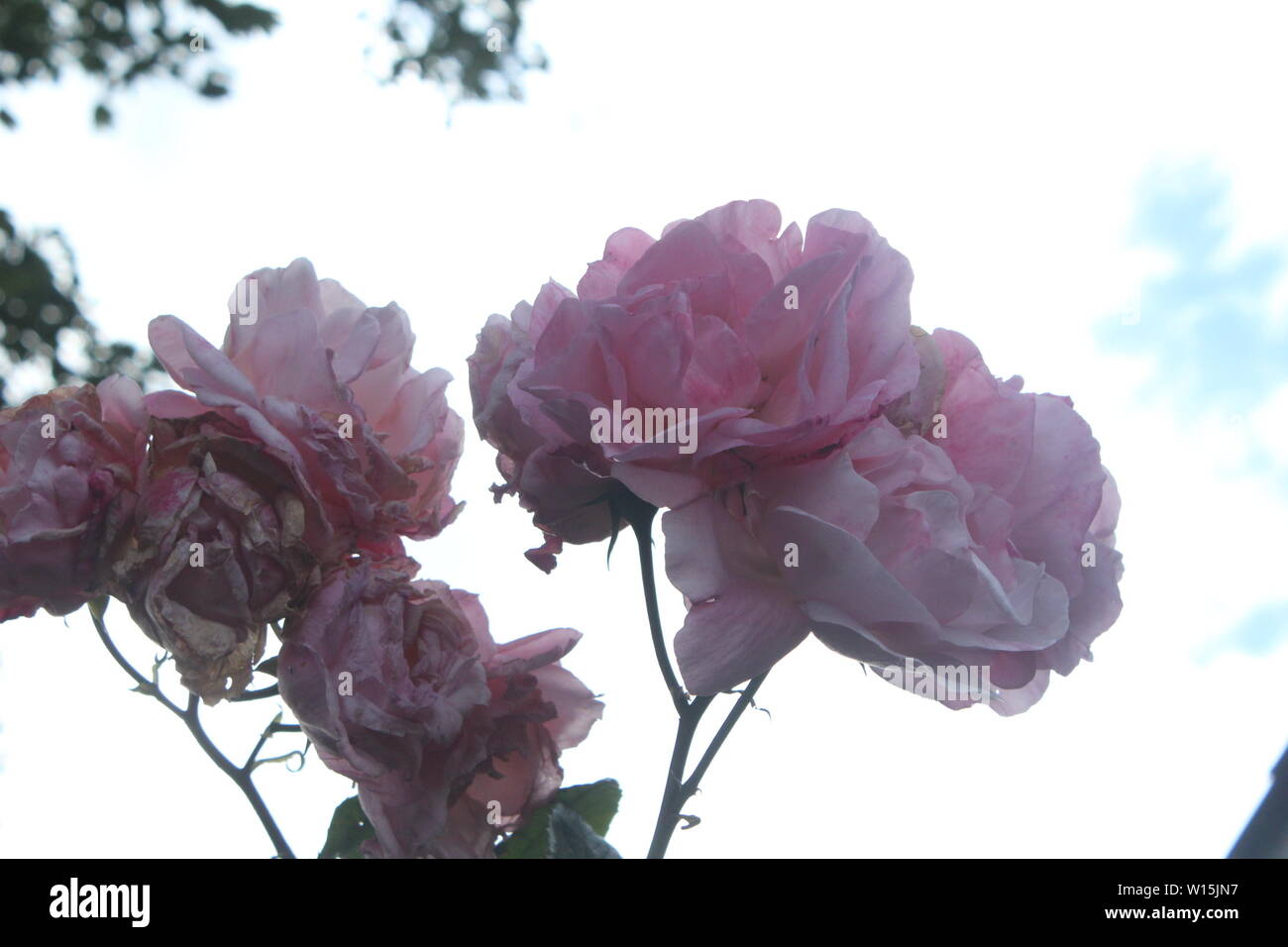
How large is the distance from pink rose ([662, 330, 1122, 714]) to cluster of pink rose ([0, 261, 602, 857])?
0.13 metres

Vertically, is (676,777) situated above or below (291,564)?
below

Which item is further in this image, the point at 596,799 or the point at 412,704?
the point at 596,799

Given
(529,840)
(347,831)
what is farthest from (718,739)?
Result: (347,831)

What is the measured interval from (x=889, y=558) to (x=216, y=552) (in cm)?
29

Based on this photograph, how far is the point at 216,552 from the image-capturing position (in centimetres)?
46

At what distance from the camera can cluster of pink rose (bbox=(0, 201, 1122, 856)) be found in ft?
1.38

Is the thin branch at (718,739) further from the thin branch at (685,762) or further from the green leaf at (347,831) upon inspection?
the green leaf at (347,831)

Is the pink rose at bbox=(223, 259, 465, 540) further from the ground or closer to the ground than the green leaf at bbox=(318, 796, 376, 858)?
further from the ground

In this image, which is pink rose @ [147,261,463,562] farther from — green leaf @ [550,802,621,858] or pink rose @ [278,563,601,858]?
green leaf @ [550,802,621,858]

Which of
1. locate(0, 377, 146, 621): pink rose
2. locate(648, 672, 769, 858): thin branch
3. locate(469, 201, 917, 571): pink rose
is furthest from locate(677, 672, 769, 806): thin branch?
locate(0, 377, 146, 621): pink rose

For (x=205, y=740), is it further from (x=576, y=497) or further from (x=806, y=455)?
(x=806, y=455)

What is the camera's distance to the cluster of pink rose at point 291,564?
0.46 meters
